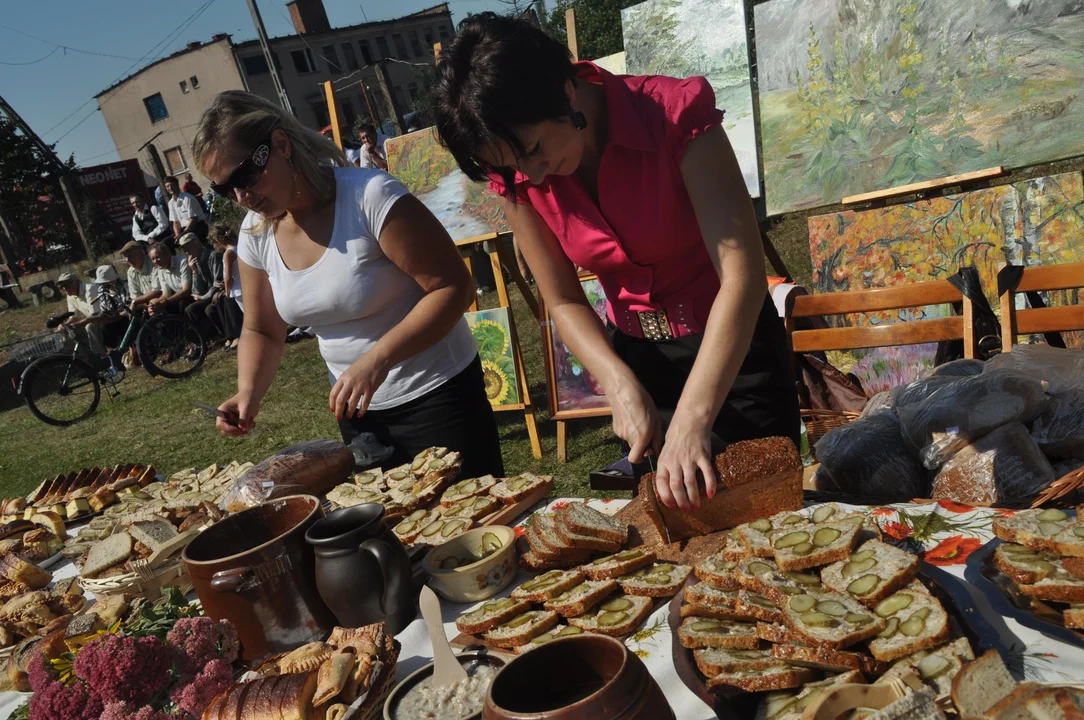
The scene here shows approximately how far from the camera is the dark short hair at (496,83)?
1.56 meters

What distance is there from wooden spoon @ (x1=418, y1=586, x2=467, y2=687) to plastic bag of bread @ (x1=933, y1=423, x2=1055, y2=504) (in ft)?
5.28

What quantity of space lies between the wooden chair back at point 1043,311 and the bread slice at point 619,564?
2.05 metres

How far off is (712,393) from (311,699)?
2.93 feet

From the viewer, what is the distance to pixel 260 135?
2174mm

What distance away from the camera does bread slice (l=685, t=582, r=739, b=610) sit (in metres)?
1.19

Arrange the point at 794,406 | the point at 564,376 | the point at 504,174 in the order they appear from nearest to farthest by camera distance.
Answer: the point at 504,174 < the point at 794,406 < the point at 564,376

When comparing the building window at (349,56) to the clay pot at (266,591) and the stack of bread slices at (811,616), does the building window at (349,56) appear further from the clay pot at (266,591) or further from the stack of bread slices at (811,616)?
the stack of bread slices at (811,616)

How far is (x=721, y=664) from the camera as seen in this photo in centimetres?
105

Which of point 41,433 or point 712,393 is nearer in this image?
point 712,393

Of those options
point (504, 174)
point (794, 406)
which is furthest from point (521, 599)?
point (794, 406)

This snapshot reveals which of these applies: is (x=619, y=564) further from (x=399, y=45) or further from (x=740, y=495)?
(x=399, y=45)

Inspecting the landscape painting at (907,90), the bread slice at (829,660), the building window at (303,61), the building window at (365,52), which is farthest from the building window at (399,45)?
the bread slice at (829,660)

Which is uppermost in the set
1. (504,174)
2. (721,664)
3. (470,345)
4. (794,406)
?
(504,174)

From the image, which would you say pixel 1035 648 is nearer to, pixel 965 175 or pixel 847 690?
pixel 847 690
